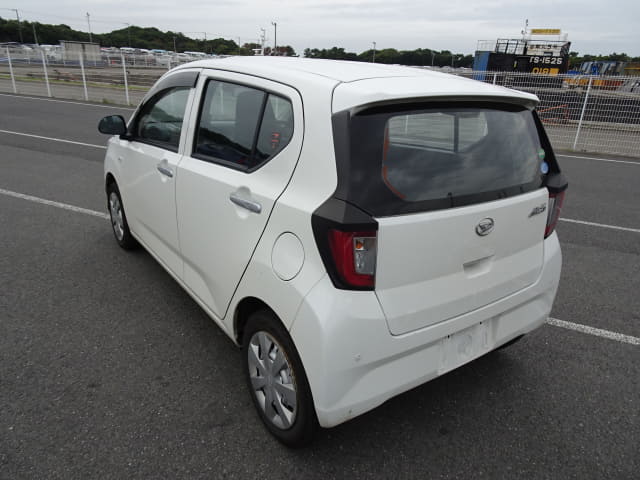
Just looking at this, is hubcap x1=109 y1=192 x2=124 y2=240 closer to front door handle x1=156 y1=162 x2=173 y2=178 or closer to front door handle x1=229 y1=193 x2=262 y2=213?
front door handle x1=156 y1=162 x2=173 y2=178

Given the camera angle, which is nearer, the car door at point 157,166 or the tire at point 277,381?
the tire at point 277,381

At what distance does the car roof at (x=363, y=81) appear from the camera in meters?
1.85

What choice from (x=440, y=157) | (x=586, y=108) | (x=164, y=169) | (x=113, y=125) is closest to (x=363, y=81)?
(x=440, y=157)

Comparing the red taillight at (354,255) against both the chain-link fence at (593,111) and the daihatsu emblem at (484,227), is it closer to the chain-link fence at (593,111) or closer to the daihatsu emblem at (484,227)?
the daihatsu emblem at (484,227)

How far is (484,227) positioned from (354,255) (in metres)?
0.65

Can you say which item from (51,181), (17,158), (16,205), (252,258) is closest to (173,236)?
(252,258)

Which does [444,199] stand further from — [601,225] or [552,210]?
[601,225]

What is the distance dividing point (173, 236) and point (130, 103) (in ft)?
54.7

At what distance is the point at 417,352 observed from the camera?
1.95 m

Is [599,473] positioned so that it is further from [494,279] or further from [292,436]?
[292,436]

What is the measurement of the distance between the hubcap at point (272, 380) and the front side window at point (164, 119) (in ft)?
4.75

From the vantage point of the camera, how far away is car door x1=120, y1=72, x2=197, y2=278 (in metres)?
2.96

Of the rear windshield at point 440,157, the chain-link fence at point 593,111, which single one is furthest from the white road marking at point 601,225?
the chain-link fence at point 593,111

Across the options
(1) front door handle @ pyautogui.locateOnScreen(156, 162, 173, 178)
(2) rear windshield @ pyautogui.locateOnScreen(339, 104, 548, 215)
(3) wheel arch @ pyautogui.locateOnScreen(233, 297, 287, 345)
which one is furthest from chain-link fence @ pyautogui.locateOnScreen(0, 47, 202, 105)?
(2) rear windshield @ pyautogui.locateOnScreen(339, 104, 548, 215)
